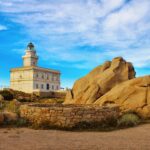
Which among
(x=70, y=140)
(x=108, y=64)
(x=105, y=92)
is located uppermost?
(x=108, y=64)

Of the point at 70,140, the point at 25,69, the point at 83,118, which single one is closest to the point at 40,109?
the point at 83,118

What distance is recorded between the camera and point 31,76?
9681 cm

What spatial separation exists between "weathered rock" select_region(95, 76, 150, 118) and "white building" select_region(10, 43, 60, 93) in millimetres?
75687

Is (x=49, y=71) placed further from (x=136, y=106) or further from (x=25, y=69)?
(x=136, y=106)

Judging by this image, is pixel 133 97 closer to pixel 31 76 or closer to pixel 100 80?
pixel 100 80

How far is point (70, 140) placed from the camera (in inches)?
470

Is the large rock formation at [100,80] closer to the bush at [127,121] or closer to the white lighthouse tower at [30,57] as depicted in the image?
the bush at [127,121]

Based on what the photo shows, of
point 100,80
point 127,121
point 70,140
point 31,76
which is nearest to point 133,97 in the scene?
point 127,121

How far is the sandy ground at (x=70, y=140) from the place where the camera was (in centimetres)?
1063

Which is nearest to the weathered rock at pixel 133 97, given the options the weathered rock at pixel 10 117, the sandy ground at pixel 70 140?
the sandy ground at pixel 70 140

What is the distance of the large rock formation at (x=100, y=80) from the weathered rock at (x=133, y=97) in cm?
171

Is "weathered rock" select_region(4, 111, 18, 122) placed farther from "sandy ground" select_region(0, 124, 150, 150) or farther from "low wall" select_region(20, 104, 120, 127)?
"sandy ground" select_region(0, 124, 150, 150)

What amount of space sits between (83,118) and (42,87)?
3457 inches

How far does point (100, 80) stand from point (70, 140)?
471 inches
